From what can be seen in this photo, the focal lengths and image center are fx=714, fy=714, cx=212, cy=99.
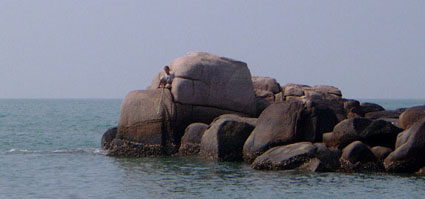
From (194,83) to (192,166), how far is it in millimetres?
4877

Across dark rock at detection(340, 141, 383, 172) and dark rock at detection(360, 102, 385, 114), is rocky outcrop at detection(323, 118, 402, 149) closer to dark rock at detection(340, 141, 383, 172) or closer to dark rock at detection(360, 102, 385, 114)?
dark rock at detection(340, 141, 383, 172)

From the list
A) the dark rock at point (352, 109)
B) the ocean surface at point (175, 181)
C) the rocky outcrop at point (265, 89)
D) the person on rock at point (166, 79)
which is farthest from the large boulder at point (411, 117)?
the person on rock at point (166, 79)

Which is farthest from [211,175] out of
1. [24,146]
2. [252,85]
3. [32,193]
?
[24,146]

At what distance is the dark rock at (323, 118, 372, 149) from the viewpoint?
2220cm

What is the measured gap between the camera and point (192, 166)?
24000 millimetres

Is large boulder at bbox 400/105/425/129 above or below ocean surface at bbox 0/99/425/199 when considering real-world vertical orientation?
above

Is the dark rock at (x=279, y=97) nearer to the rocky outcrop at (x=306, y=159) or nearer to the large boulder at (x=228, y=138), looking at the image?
the large boulder at (x=228, y=138)

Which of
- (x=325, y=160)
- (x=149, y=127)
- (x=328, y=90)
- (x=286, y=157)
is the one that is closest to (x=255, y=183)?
(x=286, y=157)

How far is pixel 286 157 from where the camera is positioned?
71.9 feet

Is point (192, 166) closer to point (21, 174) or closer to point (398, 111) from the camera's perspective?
point (21, 174)

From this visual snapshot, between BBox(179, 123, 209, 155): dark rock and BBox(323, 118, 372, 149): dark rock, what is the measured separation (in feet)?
18.7

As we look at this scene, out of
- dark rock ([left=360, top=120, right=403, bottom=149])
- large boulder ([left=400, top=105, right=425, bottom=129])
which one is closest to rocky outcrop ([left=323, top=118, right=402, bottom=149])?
dark rock ([left=360, top=120, right=403, bottom=149])

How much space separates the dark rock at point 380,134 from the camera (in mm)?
22266

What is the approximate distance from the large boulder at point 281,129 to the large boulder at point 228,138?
0.73m
